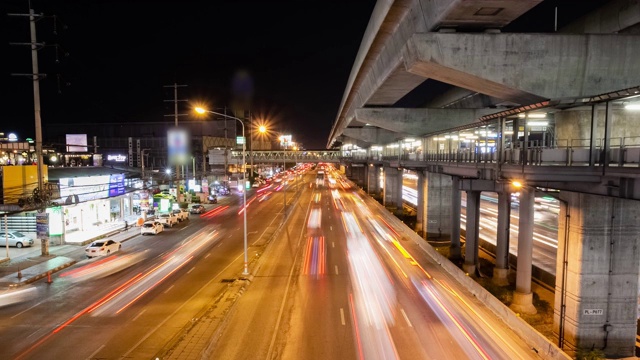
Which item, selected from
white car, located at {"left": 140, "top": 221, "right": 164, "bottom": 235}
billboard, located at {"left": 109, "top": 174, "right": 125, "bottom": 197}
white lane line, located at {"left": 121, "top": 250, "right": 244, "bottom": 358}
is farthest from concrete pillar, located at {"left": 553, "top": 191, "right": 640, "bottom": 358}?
billboard, located at {"left": 109, "top": 174, "right": 125, "bottom": 197}

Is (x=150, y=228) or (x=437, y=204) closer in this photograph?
(x=150, y=228)

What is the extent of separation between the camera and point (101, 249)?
27.3 m

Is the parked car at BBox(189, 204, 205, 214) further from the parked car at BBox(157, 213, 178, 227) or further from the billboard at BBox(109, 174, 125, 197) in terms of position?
the billboard at BBox(109, 174, 125, 197)

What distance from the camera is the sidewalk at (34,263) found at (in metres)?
21.5

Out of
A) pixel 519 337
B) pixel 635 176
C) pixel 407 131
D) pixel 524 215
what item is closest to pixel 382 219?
pixel 407 131

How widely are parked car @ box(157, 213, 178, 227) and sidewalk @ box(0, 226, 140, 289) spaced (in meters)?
9.67

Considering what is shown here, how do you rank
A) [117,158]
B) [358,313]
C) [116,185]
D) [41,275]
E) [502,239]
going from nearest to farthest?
[358,313] → [41,275] → [502,239] → [116,185] → [117,158]

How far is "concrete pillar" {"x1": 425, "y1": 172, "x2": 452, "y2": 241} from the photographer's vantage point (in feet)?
122

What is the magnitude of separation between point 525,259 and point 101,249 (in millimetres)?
26682

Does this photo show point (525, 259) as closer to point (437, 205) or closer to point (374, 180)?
point (437, 205)

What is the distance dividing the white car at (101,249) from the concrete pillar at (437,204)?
27.1m

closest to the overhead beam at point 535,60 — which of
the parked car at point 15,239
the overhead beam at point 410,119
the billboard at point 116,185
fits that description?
the overhead beam at point 410,119

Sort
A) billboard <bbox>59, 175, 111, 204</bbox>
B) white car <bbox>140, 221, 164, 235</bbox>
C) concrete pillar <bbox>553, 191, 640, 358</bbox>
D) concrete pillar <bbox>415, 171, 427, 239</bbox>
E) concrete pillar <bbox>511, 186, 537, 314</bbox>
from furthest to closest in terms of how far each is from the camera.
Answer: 1. concrete pillar <bbox>415, 171, 427, 239</bbox>
2. white car <bbox>140, 221, 164, 235</bbox>
3. billboard <bbox>59, 175, 111, 204</bbox>
4. concrete pillar <bbox>511, 186, 537, 314</bbox>
5. concrete pillar <bbox>553, 191, 640, 358</bbox>

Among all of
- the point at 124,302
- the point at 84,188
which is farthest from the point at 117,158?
the point at 124,302
